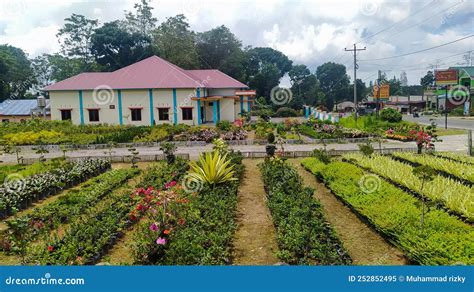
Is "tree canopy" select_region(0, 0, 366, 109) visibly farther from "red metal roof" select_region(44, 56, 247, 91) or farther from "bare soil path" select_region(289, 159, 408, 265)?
"bare soil path" select_region(289, 159, 408, 265)

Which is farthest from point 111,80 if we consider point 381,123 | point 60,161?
point 381,123

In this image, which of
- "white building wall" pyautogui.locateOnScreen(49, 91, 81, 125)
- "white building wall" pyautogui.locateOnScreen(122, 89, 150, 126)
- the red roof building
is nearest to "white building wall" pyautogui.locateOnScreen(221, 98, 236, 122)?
the red roof building

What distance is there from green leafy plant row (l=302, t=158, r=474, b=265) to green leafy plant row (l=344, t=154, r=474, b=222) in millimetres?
324

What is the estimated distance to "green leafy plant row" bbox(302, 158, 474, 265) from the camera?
5035 mm

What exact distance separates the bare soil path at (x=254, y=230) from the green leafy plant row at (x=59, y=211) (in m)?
3.28

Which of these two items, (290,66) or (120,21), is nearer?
(120,21)

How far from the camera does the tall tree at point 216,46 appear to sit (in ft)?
150

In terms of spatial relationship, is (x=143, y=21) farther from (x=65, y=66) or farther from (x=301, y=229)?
(x=301, y=229)

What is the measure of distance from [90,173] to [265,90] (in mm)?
42904

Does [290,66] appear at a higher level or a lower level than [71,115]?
higher

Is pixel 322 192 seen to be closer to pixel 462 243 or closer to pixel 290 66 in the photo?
pixel 462 243

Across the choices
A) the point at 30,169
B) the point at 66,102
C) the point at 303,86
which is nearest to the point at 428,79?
the point at 303,86

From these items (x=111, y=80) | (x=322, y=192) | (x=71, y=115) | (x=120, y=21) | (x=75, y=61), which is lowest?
(x=322, y=192)

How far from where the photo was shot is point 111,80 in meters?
31.8
